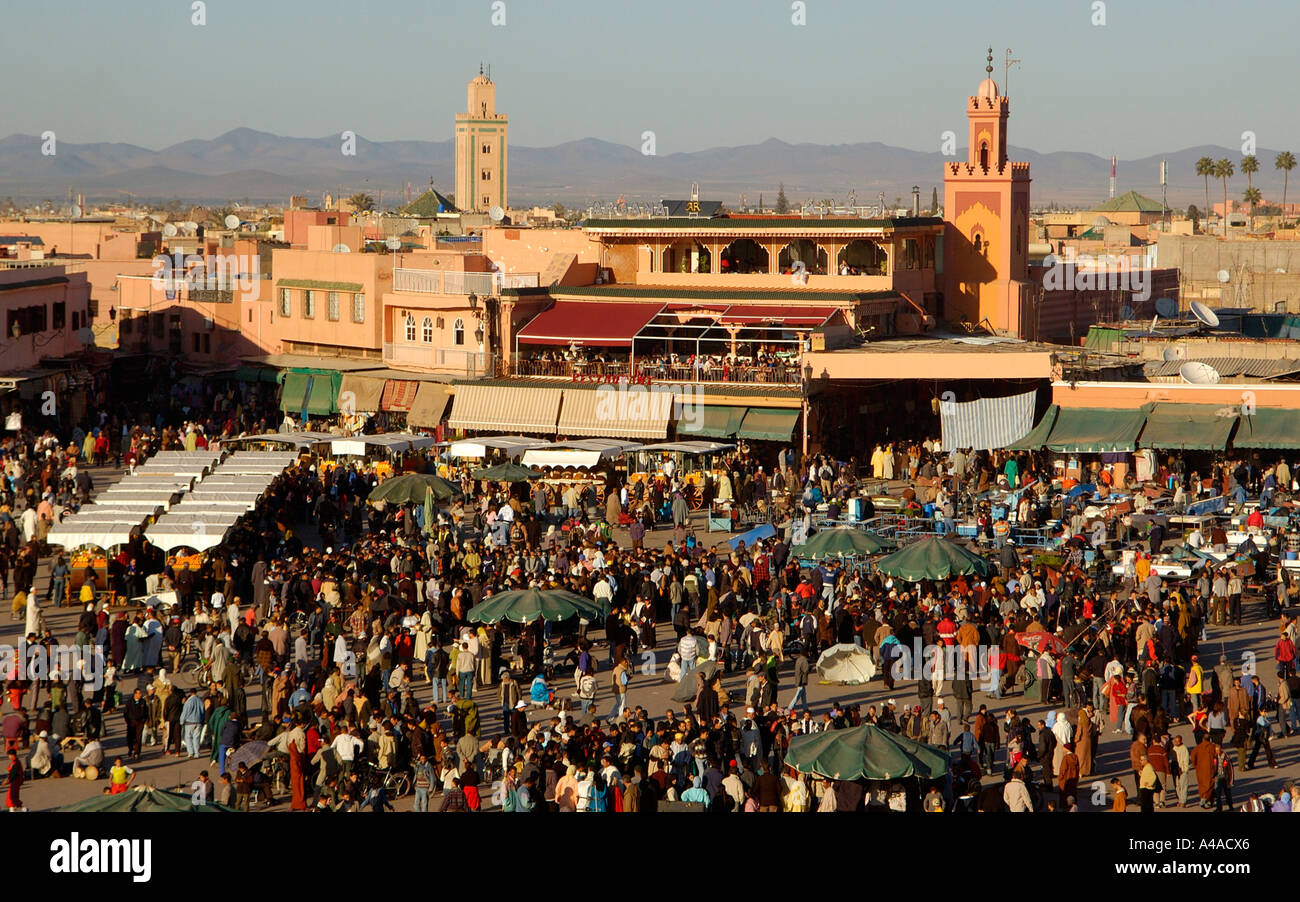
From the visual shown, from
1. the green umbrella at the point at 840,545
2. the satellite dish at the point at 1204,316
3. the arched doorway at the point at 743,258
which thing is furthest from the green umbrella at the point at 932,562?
the satellite dish at the point at 1204,316

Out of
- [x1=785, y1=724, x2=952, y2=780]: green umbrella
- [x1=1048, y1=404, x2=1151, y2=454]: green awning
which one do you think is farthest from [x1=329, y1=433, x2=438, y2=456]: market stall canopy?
[x1=785, y1=724, x2=952, y2=780]: green umbrella

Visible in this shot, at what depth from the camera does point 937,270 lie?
45.1m

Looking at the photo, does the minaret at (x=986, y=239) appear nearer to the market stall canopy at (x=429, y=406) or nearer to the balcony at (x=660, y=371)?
the balcony at (x=660, y=371)

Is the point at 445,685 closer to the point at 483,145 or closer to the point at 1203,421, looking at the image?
the point at 1203,421

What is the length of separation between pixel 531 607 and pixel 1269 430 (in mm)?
18002

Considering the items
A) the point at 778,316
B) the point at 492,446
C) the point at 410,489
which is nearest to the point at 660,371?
the point at 778,316

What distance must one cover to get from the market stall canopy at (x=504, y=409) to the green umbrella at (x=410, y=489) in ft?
26.4

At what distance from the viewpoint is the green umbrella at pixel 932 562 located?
2453 centimetres

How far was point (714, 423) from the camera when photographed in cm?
3809

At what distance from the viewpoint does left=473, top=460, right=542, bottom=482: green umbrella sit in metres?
A: 33.2

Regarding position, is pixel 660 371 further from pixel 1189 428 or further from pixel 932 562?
pixel 932 562

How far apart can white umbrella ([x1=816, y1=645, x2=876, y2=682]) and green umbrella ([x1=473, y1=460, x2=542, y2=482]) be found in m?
11.9

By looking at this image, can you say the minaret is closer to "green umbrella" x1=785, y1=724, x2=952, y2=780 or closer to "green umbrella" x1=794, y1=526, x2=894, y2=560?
"green umbrella" x1=794, y1=526, x2=894, y2=560
